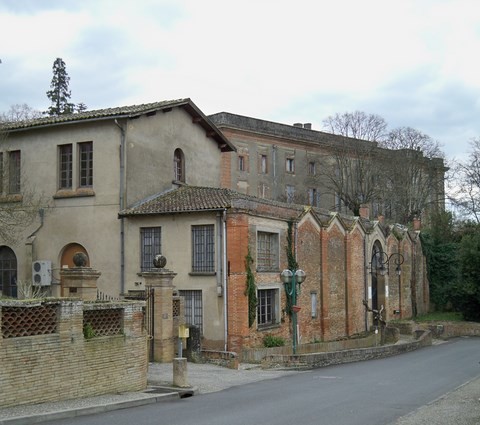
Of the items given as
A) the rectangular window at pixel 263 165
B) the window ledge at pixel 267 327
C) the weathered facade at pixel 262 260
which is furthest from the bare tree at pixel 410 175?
the window ledge at pixel 267 327

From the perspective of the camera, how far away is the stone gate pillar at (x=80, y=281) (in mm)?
20797

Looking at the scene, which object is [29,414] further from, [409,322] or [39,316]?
[409,322]

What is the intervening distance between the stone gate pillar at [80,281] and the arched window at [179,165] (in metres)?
11.8

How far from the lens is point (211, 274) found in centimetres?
2723

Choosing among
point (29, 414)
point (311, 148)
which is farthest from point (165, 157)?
point (311, 148)

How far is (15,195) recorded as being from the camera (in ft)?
100

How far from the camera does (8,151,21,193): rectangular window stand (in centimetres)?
3108

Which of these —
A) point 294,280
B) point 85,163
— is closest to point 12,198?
point 85,163

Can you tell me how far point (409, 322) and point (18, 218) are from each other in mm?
25957

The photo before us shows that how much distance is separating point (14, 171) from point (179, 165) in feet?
24.4

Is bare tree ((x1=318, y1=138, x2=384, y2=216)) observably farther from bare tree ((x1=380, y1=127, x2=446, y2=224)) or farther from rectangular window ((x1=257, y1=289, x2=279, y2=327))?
rectangular window ((x1=257, y1=289, x2=279, y2=327))

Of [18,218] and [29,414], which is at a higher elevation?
[18,218]

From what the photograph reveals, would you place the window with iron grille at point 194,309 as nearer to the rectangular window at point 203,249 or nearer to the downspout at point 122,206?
the rectangular window at point 203,249

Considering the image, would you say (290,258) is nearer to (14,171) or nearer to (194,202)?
(194,202)
